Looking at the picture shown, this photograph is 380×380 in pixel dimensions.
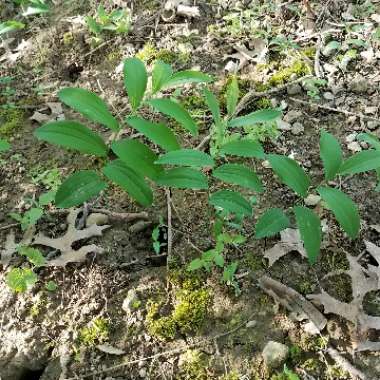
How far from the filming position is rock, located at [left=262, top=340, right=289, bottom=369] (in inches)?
67.9

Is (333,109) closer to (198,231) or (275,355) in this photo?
(198,231)

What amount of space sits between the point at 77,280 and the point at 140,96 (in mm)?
825

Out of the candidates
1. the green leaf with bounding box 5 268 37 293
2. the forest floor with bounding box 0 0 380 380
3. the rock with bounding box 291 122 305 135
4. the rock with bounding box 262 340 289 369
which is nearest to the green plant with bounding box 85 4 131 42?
the forest floor with bounding box 0 0 380 380

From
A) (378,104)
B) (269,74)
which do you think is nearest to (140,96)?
(269,74)

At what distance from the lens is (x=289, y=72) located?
2.70m

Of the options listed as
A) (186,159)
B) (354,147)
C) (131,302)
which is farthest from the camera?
(354,147)

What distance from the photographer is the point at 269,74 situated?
2736 millimetres

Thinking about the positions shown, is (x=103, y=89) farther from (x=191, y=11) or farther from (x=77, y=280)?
(x=77, y=280)

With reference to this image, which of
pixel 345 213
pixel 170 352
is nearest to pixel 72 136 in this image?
pixel 170 352

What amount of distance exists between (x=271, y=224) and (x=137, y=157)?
54 centimetres

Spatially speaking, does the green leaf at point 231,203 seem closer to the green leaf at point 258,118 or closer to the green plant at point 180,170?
the green plant at point 180,170

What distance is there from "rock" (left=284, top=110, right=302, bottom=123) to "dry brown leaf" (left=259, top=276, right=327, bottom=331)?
956 millimetres

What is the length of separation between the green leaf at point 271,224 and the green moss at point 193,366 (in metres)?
0.51

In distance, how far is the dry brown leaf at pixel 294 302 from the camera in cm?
182
